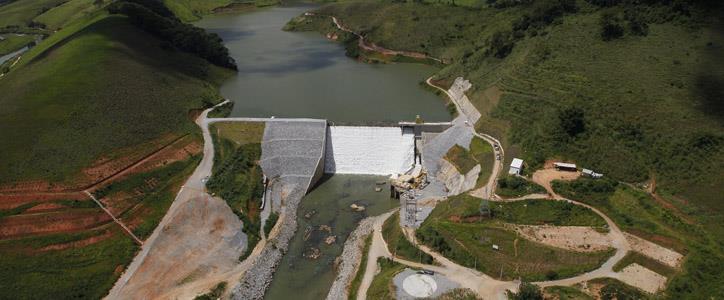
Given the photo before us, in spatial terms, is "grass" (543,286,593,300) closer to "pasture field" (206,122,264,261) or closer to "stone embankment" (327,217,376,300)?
"stone embankment" (327,217,376,300)

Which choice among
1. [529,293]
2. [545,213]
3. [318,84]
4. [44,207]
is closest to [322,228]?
[545,213]

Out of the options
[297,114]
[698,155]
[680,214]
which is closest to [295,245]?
[297,114]

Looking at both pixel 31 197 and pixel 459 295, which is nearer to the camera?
pixel 459 295

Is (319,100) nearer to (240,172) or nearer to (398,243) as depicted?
(240,172)

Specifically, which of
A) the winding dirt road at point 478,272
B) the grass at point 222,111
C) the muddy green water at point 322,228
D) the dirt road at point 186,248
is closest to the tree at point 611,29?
the winding dirt road at point 478,272

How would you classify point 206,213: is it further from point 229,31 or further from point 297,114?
point 229,31

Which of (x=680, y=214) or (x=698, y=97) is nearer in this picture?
(x=680, y=214)
